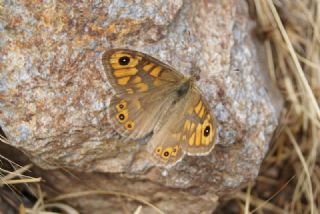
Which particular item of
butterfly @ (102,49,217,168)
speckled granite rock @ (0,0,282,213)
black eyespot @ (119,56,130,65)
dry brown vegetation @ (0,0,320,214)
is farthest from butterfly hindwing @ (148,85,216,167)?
dry brown vegetation @ (0,0,320,214)

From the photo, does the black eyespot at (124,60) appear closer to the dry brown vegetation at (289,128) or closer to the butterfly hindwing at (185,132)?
the butterfly hindwing at (185,132)

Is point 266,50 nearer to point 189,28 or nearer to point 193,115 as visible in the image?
point 189,28

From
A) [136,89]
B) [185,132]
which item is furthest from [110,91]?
[185,132]

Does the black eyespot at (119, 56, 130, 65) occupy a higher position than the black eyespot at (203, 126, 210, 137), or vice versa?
the black eyespot at (119, 56, 130, 65)

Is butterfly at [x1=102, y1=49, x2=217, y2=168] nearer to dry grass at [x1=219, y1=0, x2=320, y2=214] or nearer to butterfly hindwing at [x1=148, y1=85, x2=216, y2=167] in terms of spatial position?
butterfly hindwing at [x1=148, y1=85, x2=216, y2=167]

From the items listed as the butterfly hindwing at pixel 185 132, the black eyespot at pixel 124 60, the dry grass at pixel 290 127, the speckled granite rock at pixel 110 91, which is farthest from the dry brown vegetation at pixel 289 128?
the black eyespot at pixel 124 60

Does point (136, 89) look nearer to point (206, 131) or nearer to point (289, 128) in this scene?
point (206, 131)
